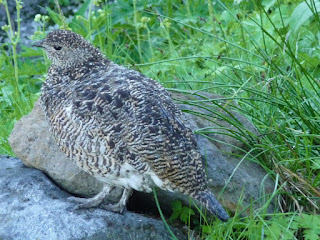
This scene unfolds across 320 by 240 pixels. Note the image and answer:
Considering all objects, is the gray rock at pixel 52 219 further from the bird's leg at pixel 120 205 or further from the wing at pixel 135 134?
the wing at pixel 135 134

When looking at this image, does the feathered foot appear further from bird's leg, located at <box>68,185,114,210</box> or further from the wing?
the wing

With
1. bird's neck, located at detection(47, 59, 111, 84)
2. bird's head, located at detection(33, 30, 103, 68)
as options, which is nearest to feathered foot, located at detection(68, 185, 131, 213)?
bird's neck, located at detection(47, 59, 111, 84)

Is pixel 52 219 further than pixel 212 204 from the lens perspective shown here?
Yes

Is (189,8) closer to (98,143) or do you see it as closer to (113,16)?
(113,16)

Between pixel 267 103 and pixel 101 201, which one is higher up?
pixel 267 103

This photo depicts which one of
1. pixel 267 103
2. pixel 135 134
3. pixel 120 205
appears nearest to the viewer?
pixel 135 134

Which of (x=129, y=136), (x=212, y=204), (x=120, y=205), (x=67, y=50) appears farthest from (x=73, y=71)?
(x=212, y=204)

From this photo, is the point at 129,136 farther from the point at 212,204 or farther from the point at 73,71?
the point at 73,71

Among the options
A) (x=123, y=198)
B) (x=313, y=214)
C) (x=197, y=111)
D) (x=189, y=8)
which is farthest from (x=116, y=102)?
(x=189, y=8)
